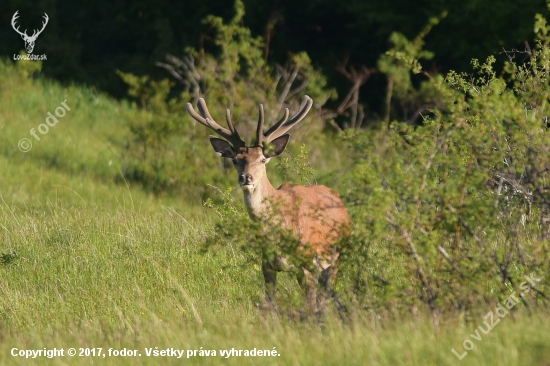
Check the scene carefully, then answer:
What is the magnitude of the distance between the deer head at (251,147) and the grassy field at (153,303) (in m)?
0.80

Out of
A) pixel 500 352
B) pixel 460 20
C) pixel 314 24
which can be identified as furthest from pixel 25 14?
pixel 500 352

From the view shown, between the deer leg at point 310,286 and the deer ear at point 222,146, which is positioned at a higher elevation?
the deer ear at point 222,146

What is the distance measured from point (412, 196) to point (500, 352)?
4.66ft

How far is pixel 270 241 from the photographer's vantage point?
6383 mm

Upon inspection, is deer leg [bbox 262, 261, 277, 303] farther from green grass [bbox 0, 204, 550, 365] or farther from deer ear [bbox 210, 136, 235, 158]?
deer ear [bbox 210, 136, 235, 158]

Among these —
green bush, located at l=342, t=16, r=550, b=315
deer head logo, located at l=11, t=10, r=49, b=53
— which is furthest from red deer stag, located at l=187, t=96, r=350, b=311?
deer head logo, located at l=11, t=10, r=49, b=53

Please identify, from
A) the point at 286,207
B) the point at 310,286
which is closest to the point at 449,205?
the point at 310,286

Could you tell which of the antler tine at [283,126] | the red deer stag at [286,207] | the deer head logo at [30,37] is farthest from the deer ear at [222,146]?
the deer head logo at [30,37]

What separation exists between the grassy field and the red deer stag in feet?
1.16

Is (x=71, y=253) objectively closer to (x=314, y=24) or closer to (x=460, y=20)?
(x=460, y=20)

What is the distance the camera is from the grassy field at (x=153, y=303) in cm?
544

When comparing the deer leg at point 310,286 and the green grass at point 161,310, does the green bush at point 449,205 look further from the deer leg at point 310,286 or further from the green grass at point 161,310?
the green grass at point 161,310

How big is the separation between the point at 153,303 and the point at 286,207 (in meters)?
1.44

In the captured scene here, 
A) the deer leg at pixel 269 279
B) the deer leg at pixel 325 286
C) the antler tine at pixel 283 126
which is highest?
the antler tine at pixel 283 126
